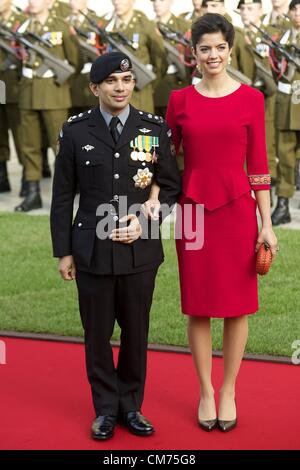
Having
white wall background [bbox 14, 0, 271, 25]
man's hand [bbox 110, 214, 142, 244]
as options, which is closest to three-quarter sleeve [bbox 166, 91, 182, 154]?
man's hand [bbox 110, 214, 142, 244]

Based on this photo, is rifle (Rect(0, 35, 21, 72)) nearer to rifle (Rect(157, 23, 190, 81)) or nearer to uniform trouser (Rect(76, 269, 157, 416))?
rifle (Rect(157, 23, 190, 81))

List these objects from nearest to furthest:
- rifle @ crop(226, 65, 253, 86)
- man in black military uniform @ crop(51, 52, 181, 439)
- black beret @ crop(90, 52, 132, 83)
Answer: black beret @ crop(90, 52, 132, 83)
man in black military uniform @ crop(51, 52, 181, 439)
rifle @ crop(226, 65, 253, 86)

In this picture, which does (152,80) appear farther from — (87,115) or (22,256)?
(87,115)

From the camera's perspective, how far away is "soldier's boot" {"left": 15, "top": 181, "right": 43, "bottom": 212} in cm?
1047

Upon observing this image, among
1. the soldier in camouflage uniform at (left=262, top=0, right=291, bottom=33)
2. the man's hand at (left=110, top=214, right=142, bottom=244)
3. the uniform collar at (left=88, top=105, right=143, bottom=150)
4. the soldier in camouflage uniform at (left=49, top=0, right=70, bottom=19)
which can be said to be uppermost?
the soldier in camouflage uniform at (left=49, top=0, right=70, bottom=19)

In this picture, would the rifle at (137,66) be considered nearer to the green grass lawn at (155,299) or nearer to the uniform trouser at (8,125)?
the uniform trouser at (8,125)

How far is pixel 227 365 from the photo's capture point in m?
5.06

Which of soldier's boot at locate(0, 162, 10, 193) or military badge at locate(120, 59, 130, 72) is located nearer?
military badge at locate(120, 59, 130, 72)

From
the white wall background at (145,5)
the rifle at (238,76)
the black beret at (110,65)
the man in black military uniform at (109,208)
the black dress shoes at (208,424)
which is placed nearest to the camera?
the black beret at (110,65)

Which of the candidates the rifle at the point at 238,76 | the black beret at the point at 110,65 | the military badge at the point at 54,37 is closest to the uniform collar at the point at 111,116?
the black beret at the point at 110,65

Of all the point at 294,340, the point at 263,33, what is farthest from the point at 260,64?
the point at 294,340

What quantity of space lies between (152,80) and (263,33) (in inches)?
44.3

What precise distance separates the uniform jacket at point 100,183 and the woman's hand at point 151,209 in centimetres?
4

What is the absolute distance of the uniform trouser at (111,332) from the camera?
4.86 metres
